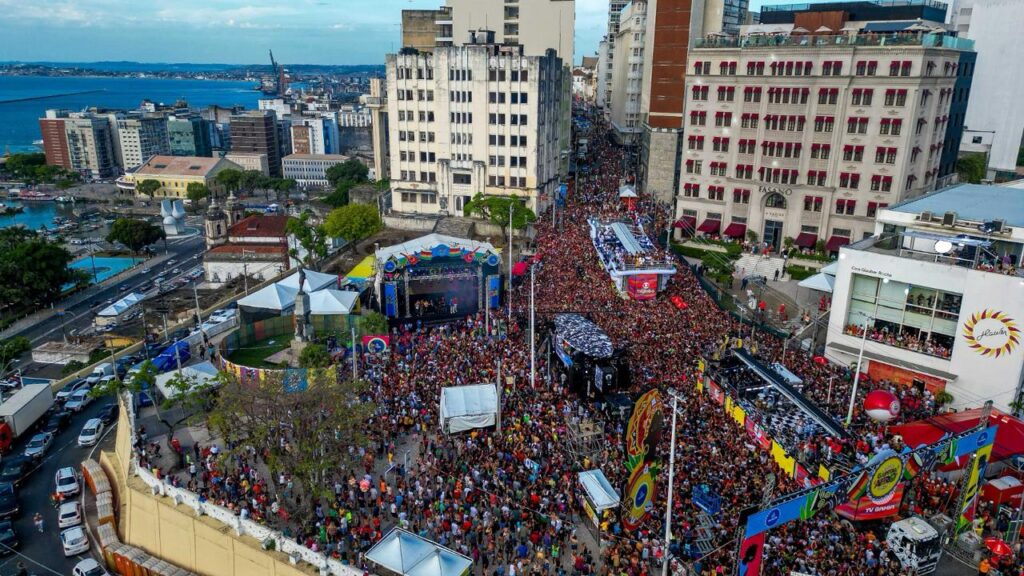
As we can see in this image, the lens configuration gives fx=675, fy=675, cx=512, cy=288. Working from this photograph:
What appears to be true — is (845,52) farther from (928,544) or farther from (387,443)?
(387,443)

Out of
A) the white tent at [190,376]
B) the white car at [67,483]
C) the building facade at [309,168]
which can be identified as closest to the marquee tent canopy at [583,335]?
the white tent at [190,376]

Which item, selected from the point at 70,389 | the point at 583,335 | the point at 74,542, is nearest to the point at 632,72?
the point at 583,335

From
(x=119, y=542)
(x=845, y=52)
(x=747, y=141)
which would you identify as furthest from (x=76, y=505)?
(x=845, y=52)

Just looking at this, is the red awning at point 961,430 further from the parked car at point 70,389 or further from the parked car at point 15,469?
the parked car at point 70,389

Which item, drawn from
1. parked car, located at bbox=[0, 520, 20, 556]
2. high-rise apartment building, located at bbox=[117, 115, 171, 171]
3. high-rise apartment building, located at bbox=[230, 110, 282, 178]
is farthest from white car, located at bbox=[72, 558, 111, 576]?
high-rise apartment building, located at bbox=[117, 115, 171, 171]

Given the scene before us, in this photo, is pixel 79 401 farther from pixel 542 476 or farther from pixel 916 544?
pixel 916 544

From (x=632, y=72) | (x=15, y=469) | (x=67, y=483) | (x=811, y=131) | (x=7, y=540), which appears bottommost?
(x=7, y=540)
